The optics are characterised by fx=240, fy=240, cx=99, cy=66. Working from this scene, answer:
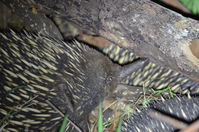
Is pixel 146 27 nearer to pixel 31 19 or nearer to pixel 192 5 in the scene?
pixel 192 5

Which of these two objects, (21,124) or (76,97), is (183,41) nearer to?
(76,97)

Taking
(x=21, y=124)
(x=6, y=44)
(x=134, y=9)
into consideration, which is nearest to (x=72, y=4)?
(x=134, y=9)

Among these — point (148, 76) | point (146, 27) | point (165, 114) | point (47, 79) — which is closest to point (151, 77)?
point (148, 76)

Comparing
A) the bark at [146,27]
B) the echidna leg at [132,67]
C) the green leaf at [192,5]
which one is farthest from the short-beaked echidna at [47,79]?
the green leaf at [192,5]

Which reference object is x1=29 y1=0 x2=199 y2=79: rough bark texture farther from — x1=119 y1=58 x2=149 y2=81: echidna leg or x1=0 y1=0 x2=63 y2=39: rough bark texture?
x1=0 y1=0 x2=63 y2=39: rough bark texture

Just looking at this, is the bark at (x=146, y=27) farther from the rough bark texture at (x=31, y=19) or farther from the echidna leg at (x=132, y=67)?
the rough bark texture at (x=31, y=19)

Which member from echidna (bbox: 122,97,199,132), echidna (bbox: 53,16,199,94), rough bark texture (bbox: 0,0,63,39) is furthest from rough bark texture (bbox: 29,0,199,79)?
rough bark texture (bbox: 0,0,63,39)

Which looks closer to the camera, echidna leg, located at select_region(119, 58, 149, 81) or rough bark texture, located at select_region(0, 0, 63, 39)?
echidna leg, located at select_region(119, 58, 149, 81)
